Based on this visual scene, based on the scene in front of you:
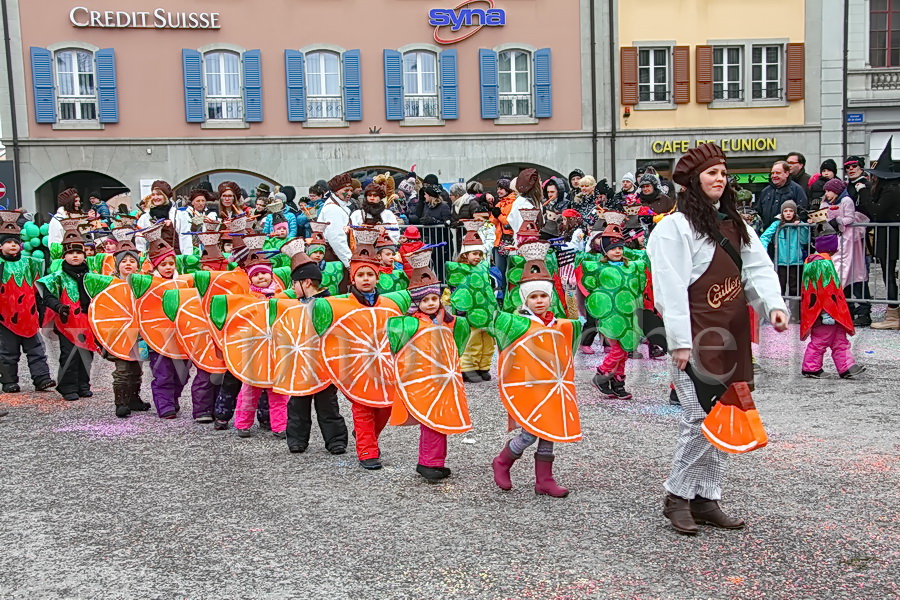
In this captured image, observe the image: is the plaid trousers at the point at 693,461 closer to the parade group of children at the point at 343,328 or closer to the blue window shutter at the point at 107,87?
the parade group of children at the point at 343,328

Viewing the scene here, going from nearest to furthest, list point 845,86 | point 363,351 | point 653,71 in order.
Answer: point 363,351, point 845,86, point 653,71

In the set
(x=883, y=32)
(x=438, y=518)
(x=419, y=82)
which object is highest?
(x=883, y=32)

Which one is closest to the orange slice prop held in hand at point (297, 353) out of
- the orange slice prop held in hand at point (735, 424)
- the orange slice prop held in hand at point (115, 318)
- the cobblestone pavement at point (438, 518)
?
the cobblestone pavement at point (438, 518)

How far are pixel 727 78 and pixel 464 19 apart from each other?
23.4 feet

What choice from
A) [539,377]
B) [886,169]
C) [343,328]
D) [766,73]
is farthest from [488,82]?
[539,377]

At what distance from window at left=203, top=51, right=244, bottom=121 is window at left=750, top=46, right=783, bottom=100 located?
43.6ft

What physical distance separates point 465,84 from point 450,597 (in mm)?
22311

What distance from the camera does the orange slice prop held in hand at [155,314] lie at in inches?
312

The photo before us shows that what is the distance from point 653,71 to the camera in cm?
2617

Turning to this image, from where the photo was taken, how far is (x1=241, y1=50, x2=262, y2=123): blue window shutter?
963 inches

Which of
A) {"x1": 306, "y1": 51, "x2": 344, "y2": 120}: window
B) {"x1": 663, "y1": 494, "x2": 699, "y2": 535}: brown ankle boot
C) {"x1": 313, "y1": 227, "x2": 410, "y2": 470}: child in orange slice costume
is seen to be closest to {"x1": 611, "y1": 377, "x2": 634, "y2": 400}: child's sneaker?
{"x1": 313, "y1": 227, "x2": 410, "y2": 470}: child in orange slice costume

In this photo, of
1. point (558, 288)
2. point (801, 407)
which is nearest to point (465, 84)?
point (558, 288)

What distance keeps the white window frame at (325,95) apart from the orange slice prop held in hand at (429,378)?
19.7 m

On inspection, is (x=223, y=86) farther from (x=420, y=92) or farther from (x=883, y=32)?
(x=883, y=32)
